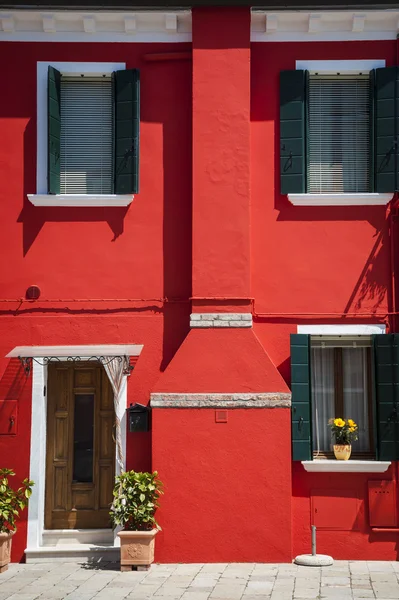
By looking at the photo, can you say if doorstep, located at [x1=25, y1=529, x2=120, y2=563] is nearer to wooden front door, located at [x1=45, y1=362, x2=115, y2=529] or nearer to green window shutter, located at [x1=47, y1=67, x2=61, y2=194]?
wooden front door, located at [x1=45, y1=362, x2=115, y2=529]

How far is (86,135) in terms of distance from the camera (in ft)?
37.6

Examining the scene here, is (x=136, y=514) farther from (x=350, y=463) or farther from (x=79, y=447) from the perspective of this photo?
(x=350, y=463)

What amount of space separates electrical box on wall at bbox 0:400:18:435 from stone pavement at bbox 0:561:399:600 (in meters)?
1.65

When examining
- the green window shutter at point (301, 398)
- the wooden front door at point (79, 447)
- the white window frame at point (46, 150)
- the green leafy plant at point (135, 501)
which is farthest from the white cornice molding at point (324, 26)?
the green leafy plant at point (135, 501)

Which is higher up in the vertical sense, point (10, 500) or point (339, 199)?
point (339, 199)

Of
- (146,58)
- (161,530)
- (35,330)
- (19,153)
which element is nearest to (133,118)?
(146,58)

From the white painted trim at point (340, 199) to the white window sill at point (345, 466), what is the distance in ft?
10.7

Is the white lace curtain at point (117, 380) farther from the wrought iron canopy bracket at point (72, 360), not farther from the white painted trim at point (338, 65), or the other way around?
the white painted trim at point (338, 65)

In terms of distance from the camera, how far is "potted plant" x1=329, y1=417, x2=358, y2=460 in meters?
10.8

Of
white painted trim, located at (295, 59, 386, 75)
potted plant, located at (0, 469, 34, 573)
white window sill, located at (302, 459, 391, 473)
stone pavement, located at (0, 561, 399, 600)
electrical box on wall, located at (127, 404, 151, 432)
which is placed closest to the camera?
stone pavement, located at (0, 561, 399, 600)

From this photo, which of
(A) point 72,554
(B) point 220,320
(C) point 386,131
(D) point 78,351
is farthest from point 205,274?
(A) point 72,554

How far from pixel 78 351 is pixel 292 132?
3.93 metres

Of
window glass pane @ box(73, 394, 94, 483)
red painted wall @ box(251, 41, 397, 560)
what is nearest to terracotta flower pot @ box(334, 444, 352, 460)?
red painted wall @ box(251, 41, 397, 560)

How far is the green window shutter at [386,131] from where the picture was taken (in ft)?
36.3
